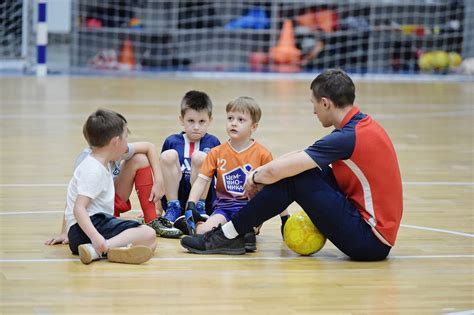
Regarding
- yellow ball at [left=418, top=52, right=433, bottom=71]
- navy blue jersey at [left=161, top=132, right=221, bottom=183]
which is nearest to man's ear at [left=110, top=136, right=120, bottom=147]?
navy blue jersey at [left=161, top=132, right=221, bottom=183]

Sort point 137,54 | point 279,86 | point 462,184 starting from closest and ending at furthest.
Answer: point 462,184, point 279,86, point 137,54

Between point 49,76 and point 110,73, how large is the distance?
49.4 inches

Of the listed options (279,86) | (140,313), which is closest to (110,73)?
(279,86)

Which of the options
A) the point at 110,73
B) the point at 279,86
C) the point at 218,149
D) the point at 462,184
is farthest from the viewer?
the point at 110,73

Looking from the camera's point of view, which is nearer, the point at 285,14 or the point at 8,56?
the point at 8,56

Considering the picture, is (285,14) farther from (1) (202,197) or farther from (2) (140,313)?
(2) (140,313)

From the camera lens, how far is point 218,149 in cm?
463

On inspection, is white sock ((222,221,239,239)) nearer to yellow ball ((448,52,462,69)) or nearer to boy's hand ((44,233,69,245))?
boy's hand ((44,233,69,245))

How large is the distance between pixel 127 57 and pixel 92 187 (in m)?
11.0

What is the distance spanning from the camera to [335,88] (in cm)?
412

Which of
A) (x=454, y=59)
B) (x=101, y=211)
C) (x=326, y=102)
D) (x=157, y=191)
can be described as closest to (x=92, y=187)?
(x=101, y=211)

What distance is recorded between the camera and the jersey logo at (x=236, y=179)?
4578 mm

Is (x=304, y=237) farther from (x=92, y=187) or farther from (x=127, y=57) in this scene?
(x=127, y=57)

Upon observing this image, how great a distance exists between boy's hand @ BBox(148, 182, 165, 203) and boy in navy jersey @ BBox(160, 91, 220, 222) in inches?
5.9
